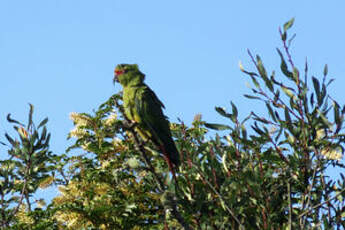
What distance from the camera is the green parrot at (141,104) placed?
22.6ft

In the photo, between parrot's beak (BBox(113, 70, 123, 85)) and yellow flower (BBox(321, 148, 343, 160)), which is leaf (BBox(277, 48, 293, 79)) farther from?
parrot's beak (BBox(113, 70, 123, 85))

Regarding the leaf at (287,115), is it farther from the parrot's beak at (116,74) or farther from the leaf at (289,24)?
the parrot's beak at (116,74)

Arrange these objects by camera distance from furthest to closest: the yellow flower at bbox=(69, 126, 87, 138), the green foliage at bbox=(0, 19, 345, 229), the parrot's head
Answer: the yellow flower at bbox=(69, 126, 87, 138) → the parrot's head → the green foliage at bbox=(0, 19, 345, 229)

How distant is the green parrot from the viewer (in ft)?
22.6

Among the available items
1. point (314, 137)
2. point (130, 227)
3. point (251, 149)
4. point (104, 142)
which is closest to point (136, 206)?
point (130, 227)

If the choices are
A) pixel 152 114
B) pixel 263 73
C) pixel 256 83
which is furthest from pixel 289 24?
pixel 152 114

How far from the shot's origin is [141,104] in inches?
280

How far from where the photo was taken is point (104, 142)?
734cm

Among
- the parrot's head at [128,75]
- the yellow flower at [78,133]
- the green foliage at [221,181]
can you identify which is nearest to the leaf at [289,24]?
the green foliage at [221,181]

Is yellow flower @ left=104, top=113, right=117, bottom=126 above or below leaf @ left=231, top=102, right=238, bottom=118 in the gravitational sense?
above

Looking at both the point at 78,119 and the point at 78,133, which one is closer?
the point at 78,133

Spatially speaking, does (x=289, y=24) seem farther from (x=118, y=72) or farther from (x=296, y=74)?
(x=118, y=72)

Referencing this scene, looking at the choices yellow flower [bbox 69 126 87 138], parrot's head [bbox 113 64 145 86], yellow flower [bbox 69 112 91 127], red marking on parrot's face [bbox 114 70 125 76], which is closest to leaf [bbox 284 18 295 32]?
parrot's head [bbox 113 64 145 86]

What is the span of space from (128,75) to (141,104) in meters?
0.57
